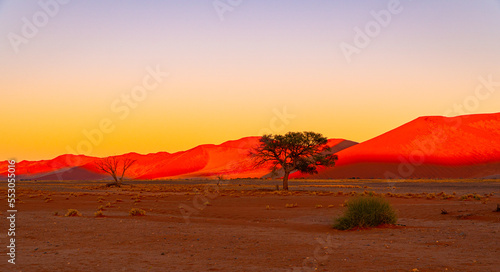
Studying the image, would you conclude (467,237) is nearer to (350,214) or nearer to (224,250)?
(350,214)

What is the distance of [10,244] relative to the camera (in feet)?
43.5

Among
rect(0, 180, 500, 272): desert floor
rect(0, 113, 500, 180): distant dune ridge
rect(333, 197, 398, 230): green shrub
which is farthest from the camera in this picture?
rect(0, 113, 500, 180): distant dune ridge

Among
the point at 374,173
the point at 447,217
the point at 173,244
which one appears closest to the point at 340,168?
the point at 374,173

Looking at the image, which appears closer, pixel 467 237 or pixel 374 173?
pixel 467 237

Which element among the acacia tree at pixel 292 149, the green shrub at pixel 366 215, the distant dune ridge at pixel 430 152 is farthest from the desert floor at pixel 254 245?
the distant dune ridge at pixel 430 152

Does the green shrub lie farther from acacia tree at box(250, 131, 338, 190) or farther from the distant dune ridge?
the distant dune ridge

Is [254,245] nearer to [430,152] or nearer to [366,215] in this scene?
[366,215]

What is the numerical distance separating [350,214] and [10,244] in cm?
1132

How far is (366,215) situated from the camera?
55.2 ft

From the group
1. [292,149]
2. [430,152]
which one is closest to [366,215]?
[292,149]

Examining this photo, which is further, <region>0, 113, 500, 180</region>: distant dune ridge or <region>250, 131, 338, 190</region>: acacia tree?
<region>0, 113, 500, 180</region>: distant dune ridge

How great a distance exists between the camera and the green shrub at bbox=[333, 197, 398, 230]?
16.7m

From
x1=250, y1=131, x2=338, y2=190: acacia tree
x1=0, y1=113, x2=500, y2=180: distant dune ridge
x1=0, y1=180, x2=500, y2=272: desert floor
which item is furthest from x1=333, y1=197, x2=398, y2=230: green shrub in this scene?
x1=0, y1=113, x2=500, y2=180: distant dune ridge

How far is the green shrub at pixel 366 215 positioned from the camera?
16.7m
